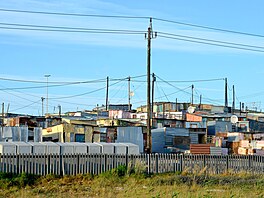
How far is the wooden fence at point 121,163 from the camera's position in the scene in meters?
28.1


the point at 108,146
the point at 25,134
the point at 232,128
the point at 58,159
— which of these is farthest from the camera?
the point at 232,128

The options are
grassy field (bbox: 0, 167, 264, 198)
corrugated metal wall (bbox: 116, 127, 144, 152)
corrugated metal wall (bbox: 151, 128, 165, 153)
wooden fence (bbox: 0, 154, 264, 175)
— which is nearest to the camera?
grassy field (bbox: 0, 167, 264, 198)

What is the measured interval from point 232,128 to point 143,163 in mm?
36746

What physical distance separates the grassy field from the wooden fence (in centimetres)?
82

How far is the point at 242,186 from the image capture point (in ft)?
84.6

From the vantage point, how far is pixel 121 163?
100 ft

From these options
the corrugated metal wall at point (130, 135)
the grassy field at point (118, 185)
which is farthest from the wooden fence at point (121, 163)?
the corrugated metal wall at point (130, 135)

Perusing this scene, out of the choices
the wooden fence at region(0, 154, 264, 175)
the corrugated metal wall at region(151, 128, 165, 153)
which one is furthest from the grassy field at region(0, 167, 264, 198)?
the corrugated metal wall at region(151, 128, 165, 153)

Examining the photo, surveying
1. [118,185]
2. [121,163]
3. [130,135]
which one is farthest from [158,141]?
[118,185]

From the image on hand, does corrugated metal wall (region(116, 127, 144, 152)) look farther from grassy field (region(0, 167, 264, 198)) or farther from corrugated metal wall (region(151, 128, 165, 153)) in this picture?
grassy field (region(0, 167, 264, 198))

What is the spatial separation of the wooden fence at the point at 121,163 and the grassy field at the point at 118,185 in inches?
32.2

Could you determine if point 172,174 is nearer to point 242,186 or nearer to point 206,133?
point 242,186

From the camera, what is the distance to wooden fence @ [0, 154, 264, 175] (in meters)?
28.1

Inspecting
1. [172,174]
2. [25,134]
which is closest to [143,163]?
[172,174]
